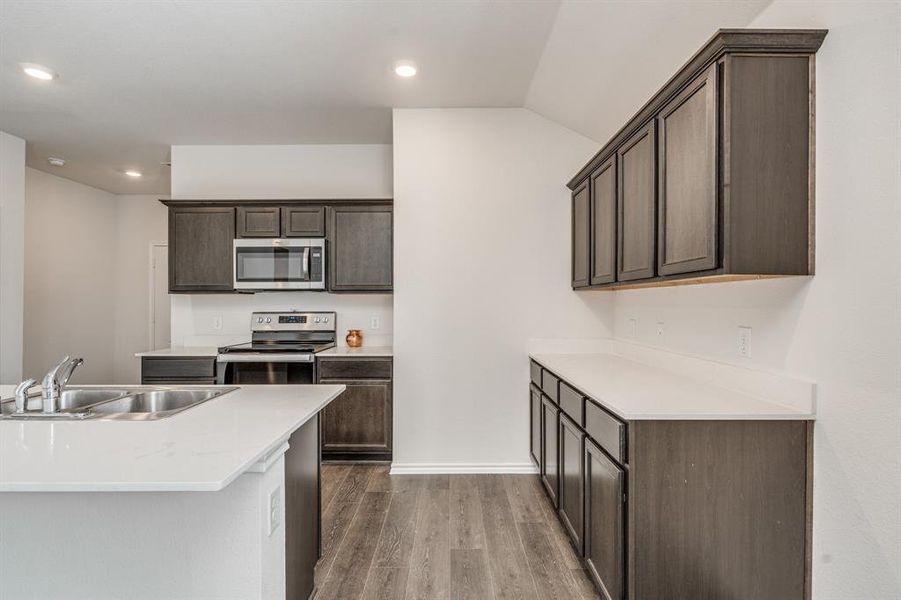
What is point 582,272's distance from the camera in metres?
3.32

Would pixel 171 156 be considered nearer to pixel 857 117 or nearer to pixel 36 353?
pixel 36 353

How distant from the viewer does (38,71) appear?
302 centimetres

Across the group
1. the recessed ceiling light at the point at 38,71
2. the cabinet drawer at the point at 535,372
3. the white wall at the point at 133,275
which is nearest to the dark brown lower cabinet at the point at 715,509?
the cabinet drawer at the point at 535,372

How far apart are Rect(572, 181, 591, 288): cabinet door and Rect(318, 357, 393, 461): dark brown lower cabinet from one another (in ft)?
5.05

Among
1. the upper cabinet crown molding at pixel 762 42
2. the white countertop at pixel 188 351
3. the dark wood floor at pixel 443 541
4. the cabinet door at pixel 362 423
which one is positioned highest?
the upper cabinet crown molding at pixel 762 42

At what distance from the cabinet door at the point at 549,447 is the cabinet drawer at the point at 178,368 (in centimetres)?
257

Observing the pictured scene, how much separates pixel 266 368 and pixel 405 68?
7.96ft

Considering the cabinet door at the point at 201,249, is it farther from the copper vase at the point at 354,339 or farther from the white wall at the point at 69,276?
the white wall at the point at 69,276

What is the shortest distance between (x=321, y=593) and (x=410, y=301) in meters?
2.00

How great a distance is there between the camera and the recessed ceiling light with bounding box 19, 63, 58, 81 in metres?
2.96

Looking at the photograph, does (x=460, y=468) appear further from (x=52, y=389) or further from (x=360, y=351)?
(x=52, y=389)

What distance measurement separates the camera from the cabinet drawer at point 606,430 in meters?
1.73

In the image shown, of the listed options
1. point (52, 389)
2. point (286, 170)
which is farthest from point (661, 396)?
point (286, 170)

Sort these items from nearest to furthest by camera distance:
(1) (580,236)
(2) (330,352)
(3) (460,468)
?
(1) (580,236) → (3) (460,468) → (2) (330,352)
